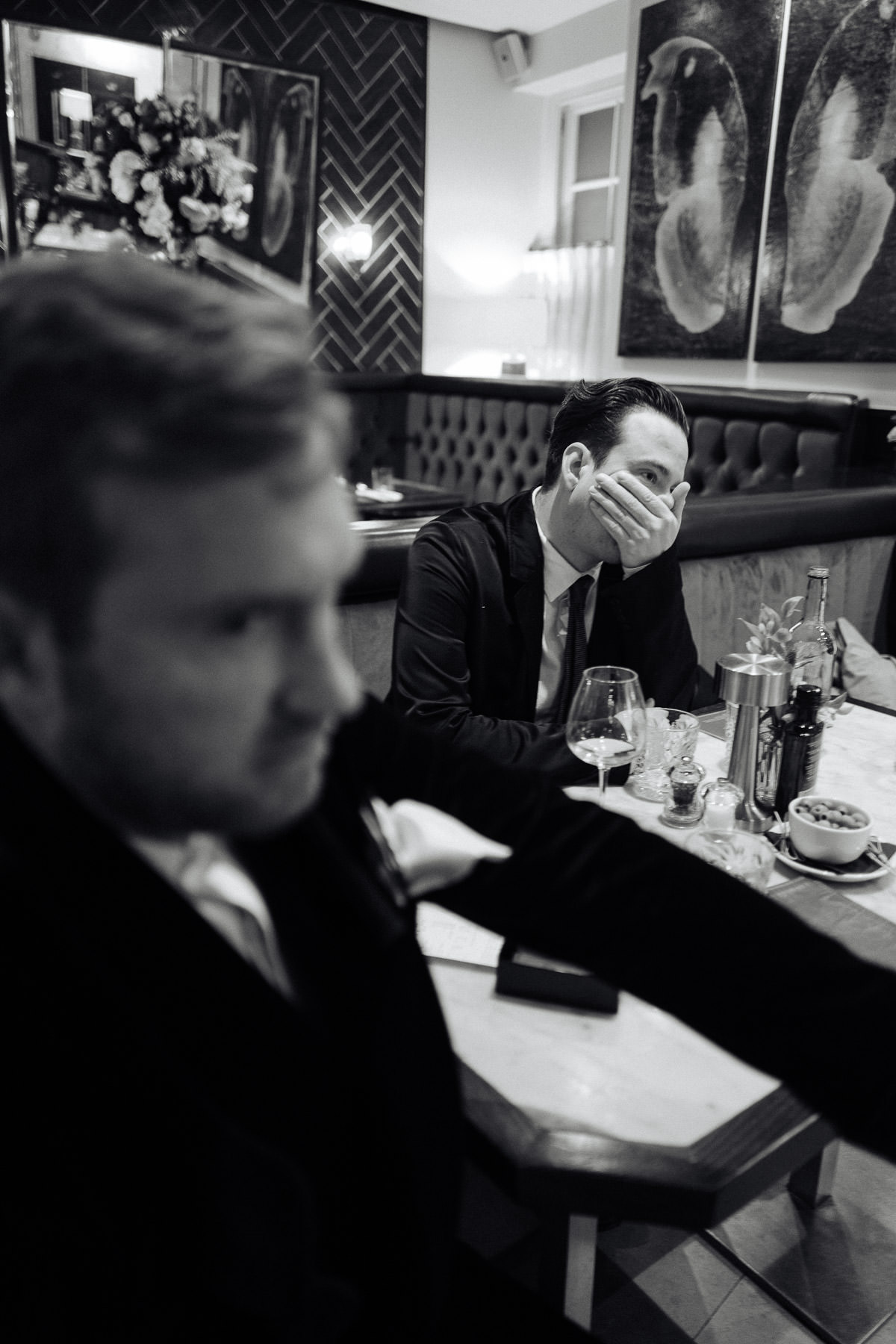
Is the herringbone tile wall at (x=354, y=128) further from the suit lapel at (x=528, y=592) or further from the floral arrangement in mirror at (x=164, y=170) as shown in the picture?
the suit lapel at (x=528, y=592)

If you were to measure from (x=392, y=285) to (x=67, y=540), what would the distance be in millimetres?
6549

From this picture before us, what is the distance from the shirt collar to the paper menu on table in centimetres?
95

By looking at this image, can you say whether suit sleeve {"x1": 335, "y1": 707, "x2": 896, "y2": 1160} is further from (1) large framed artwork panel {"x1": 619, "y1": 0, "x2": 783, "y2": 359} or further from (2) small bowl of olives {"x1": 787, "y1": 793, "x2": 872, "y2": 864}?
(1) large framed artwork panel {"x1": 619, "y1": 0, "x2": 783, "y2": 359}

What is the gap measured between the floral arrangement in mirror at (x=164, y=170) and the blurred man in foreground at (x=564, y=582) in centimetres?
267

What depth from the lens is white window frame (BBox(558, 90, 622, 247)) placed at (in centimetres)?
625

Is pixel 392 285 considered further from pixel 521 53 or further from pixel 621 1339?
pixel 621 1339

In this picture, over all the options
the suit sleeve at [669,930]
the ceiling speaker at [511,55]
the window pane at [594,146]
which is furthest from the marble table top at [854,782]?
the ceiling speaker at [511,55]

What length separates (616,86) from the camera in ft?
20.0

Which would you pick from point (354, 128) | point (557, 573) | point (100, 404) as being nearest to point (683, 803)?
point (557, 573)

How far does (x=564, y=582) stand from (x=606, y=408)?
1.16 feet

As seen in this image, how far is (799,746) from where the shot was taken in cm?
138

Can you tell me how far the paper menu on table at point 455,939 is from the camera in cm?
102

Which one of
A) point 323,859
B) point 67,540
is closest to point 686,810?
point 323,859

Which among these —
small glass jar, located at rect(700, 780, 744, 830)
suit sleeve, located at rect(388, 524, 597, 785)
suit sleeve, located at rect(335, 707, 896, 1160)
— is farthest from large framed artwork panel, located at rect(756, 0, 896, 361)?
suit sleeve, located at rect(335, 707, 896, 1160)
